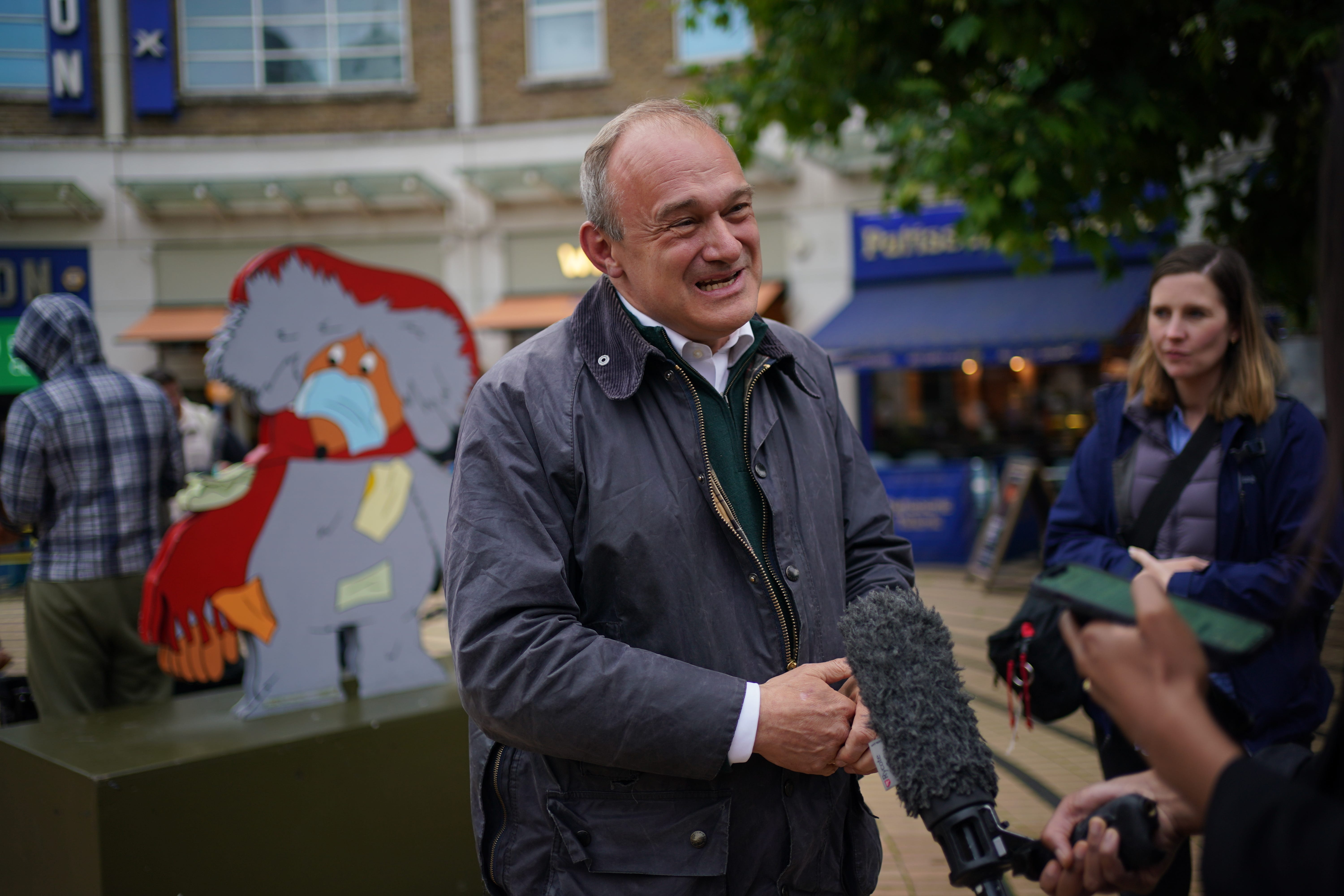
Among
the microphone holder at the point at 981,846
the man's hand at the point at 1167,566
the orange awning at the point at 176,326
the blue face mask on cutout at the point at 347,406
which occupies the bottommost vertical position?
the microphone holder at the point at 981,846

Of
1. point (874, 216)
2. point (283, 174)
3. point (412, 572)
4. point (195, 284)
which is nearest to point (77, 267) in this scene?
point (195, 284)

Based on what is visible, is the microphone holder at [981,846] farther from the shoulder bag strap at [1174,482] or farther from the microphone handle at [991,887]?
the shoulder bag strap at [1174,482]

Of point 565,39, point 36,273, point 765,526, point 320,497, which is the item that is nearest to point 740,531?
point 765,526

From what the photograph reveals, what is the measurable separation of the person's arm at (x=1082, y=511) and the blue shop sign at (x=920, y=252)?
1115 centimetres

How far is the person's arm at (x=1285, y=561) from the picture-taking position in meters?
2.52

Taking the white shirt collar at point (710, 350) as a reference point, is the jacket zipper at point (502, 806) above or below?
below

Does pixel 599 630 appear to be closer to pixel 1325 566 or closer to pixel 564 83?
pixel 1325 566

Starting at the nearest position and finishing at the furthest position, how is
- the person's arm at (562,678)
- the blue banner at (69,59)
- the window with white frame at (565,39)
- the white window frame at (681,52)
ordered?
the person's arm at (562,678), the white window frame at (681,52), the blue banner at (69,59), the window with white frame at (565,39)

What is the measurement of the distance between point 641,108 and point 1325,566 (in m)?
2.10

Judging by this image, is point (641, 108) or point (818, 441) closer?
Result: point (641, 108)

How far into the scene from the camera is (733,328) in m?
1.97

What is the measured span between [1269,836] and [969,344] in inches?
488

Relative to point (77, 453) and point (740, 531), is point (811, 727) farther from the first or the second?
point (77, 453)

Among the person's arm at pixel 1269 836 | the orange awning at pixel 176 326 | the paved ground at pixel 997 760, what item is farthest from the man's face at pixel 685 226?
the orange awning at pixel 176 326
